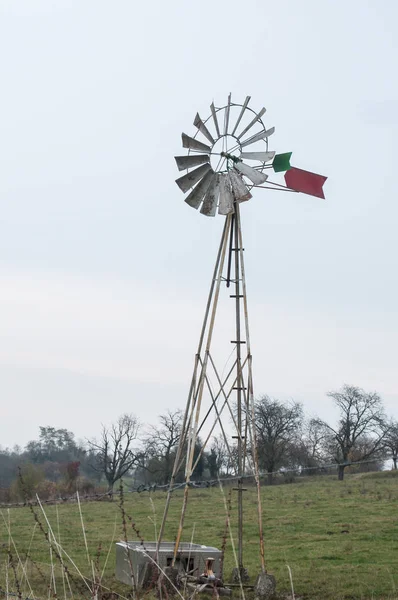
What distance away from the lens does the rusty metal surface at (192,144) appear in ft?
35.7

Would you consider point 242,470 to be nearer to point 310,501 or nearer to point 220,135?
point 220,135

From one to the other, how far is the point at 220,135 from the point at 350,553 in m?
7.62

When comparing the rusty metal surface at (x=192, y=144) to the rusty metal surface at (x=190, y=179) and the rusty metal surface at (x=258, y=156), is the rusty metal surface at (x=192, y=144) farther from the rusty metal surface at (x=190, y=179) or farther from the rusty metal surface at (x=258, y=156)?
the rusty metal surface at (x=258, y=156)

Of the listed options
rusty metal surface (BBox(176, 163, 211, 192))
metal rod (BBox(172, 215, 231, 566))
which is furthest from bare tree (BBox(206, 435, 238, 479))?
rusty metal surface (BBox(176, 163, 211, 192))

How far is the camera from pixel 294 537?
54.0ft

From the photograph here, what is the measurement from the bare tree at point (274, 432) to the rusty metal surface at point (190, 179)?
35939mm

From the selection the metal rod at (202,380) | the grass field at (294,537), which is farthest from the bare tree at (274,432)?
the metal rod at (202,380)

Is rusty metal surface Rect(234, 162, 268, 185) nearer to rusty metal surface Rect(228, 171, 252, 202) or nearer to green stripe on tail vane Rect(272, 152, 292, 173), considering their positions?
rusty metal surface Rect(228, 171, 252, 202)

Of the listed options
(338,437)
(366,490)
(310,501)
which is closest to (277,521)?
(310,501)

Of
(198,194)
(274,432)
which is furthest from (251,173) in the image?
(274,432)

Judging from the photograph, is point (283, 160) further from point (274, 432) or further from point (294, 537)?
point (274, 432)

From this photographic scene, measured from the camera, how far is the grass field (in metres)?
11.1

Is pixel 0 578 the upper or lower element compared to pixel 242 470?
lower

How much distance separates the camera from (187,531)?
61.3 ft
